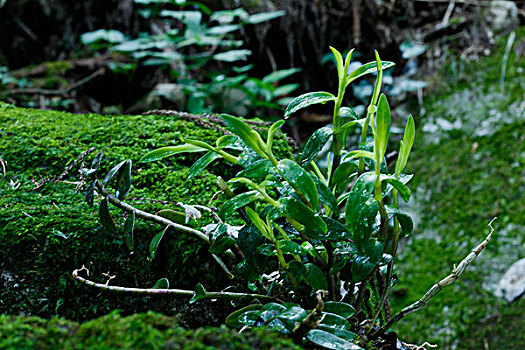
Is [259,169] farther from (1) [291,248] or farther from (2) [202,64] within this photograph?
(2) [202,64]

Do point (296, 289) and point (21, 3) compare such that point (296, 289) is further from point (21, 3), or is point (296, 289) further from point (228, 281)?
point (21, 3)

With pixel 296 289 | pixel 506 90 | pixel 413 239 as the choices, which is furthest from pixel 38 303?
pixel 506 90

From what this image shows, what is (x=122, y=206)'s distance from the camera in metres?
0.92

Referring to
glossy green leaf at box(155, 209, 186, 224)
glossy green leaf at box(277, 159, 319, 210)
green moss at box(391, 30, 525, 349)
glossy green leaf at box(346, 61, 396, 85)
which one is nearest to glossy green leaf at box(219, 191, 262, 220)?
glossy green leaf at box(277, 159, 319, 210)

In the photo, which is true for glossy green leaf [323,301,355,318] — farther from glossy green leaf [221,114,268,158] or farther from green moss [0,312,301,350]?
glossy green leaf [221,114,268,158]

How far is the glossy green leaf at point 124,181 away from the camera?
2.88 feet

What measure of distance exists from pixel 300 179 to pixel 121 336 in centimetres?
38

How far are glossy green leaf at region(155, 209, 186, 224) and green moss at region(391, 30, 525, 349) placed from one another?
155cm

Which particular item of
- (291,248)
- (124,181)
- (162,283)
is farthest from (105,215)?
(291,248)

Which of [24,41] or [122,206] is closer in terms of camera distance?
[122,206]

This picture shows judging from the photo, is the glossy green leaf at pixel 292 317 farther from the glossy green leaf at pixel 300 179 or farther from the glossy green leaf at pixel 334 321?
the glossy green leaf at pixel 300 179

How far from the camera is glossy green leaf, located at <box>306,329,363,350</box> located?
2.25 ft

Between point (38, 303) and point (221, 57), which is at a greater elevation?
point (221, 57)

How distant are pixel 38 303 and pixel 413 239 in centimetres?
206
